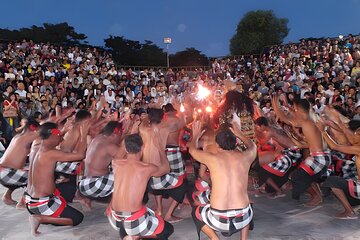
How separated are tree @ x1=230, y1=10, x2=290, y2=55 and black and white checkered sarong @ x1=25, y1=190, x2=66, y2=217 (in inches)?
1248

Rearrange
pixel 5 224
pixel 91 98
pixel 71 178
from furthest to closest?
1. pixel 91 98
2. pixel 71 178
3. pixel 5 224

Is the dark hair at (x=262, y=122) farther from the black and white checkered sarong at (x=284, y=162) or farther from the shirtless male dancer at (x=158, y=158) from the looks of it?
the shirtless male dancer at (x=158, y=158)

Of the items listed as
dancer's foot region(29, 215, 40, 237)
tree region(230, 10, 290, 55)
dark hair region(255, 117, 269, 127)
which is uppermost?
tree region(230, 10, 290, 55)

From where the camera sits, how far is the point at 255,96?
37.3 feet

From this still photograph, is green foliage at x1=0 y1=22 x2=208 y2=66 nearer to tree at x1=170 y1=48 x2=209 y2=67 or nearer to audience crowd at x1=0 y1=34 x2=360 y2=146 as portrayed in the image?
tree at x1=170 y1=48 x2=209 y2=67

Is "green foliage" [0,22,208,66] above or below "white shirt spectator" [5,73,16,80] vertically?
above

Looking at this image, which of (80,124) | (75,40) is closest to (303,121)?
(80,124)

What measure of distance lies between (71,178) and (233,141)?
299cm

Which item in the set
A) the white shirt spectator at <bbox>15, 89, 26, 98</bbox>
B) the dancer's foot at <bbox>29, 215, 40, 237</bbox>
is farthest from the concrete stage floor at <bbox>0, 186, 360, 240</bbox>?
the white shirt spectator at <bbox>15, 89, 26, 98</bbox>

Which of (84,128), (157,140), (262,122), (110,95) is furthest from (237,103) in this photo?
(110,95)

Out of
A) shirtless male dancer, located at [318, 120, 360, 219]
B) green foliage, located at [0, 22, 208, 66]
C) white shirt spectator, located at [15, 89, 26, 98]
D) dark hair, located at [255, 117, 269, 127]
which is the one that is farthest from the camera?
green foliage, located at [0, 22, 208, 66]

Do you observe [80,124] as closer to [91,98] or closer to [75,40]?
[91,98]

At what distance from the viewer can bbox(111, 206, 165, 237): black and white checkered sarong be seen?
11.5 ft

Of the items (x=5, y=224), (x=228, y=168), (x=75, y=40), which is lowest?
(x=5, y=224)
